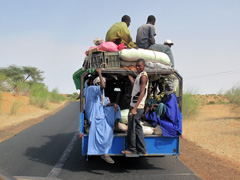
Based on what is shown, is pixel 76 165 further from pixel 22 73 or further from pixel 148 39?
pixel 22 73

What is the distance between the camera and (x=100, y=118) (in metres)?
5.55

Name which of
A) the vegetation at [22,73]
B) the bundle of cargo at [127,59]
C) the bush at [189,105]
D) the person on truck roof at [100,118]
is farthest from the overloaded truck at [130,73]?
the vegetation at [22,73]

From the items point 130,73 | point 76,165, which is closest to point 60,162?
point 76,165

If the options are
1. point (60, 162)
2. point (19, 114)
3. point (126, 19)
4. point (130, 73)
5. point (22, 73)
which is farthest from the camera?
point (22, 73)

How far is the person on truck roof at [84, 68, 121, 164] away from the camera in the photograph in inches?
213

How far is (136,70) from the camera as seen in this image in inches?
233

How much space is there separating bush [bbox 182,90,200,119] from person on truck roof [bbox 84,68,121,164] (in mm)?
14841

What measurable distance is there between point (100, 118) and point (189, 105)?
15474 mm

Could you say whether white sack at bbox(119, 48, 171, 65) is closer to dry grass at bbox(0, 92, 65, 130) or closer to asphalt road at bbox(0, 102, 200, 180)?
asphalt road at bbox(0, 102, 200, 180)

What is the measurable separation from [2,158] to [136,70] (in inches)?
163

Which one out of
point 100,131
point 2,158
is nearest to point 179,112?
point 100,131

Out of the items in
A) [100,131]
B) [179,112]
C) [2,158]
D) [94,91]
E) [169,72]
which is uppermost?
[169,72]

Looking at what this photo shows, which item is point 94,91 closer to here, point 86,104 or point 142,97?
point 86,104

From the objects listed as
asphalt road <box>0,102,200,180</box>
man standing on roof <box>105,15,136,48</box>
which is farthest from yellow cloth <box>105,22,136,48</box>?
asphalt road <box>0,102,200,180</box>
